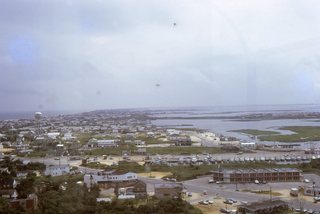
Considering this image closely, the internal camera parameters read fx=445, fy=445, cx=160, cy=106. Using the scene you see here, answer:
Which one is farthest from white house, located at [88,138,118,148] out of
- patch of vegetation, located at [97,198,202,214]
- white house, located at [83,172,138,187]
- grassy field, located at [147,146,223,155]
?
patch of vegetation, located at [97,198,202,214]

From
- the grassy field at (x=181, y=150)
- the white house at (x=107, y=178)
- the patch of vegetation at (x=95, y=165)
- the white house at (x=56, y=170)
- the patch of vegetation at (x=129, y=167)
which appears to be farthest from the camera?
the grassy field at (x=181, y=150)

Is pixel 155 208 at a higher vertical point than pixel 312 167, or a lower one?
higher

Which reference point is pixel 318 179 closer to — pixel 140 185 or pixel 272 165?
pixel 272 165

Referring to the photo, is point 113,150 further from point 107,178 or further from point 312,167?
point 312,167

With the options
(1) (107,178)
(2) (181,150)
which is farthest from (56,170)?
(2) (181,150)

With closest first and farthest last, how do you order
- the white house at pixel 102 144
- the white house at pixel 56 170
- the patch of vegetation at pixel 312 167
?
the white house at pixel 56 170 < the patch of vegetation at pixel 312 167 < the white house at pixel 102 144

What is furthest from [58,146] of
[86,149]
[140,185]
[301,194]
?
[301,194]

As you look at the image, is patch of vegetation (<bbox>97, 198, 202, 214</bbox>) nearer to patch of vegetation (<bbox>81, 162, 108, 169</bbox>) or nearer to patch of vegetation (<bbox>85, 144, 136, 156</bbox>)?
patch of vegetation (<bbox>81, 162, 108, 169</bbox>)

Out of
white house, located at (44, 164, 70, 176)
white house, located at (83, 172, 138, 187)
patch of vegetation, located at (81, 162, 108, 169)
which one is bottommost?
patch of vegetation, located at (81, 162, 108, 169)

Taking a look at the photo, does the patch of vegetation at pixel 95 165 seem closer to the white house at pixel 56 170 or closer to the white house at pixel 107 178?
the white house at pixel 56 170

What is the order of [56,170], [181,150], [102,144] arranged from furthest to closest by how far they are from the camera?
[102,144] < [181,150] < [56,170]

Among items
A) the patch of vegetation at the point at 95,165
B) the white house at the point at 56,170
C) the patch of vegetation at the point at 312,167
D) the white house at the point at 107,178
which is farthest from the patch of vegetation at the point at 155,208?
the patch of vegetation at the point at 95,165
